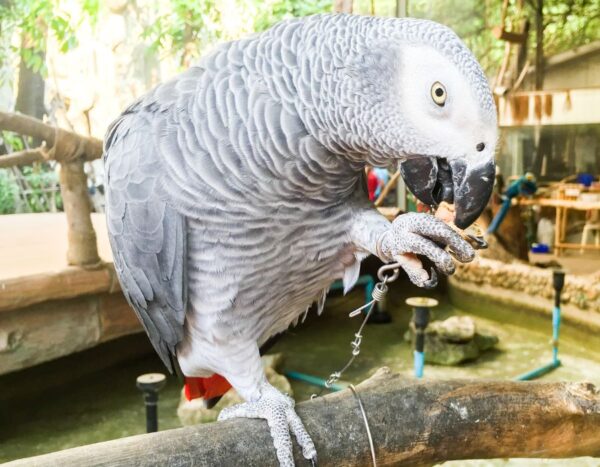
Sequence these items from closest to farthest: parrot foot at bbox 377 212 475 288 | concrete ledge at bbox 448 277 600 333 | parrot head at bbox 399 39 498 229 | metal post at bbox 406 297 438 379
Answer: parrot head at bbox 399 39 498 229 → parrot foot at bbox 377 212 475 288 → metal post at bbox 406 297 438 379 → concrete ledge at bbox 448 277 600 333

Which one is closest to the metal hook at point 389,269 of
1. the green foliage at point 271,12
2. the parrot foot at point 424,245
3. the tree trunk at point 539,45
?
the parrot foot at point 424,245

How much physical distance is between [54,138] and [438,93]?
1.56 meters

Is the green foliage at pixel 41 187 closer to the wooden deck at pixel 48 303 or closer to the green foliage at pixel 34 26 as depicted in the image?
the wooden deck at pixel 48 303

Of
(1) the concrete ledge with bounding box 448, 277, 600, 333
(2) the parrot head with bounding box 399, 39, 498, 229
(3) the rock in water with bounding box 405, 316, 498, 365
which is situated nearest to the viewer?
(2) the parrot head with bounding box 399, 39, 498, 229

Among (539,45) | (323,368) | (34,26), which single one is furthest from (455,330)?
(34,26)

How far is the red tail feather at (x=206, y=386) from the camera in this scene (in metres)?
0.99

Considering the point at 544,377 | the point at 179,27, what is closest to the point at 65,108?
the point at 179,27

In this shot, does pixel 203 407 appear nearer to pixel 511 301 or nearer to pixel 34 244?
pixel 34 244

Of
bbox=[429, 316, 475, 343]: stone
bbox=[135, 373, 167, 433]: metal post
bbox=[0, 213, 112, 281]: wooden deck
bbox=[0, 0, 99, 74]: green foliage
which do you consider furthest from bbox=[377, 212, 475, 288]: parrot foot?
bbox=[429, 316, 475, 343]: stone

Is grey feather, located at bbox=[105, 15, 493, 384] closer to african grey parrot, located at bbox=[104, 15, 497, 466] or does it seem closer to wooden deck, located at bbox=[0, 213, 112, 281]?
african grey parrot, located at bbox=[104, 15, 497, 466]

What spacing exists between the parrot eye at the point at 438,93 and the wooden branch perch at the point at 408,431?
19.3 inches

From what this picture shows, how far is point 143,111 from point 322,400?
508 millimetres

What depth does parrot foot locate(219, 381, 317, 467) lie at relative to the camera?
0.75 m

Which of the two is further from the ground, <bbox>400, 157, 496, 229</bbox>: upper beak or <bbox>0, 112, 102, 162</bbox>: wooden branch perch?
<bbox>0, 112, 102, 162</bbox>: wooden branch perch
